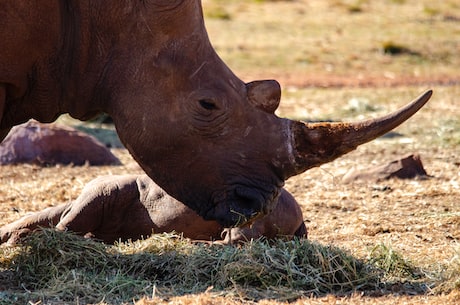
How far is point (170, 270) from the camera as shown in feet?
24.4

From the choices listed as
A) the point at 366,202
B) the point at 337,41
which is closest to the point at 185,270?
the point at 366,202

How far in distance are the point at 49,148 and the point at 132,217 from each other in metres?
3.89

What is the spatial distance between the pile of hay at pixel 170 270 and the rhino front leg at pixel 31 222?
0.81 m

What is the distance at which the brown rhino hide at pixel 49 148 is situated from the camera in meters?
→ 12.3

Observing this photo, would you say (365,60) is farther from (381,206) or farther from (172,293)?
(172,293)

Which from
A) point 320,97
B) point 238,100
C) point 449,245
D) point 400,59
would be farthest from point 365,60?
point 238,100

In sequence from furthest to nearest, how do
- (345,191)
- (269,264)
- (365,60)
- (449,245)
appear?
(365,60)
(345,191)
(449,245)
(269,264)

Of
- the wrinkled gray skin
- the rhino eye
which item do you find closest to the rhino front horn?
the rhino eye

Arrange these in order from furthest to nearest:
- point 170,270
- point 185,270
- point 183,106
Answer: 1. point 170,270
2. point 185,270
3. point 183,106

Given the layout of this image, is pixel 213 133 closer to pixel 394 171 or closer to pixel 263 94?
pixel 263 94

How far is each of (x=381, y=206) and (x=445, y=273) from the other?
9.82 ft

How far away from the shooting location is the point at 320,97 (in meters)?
18.3

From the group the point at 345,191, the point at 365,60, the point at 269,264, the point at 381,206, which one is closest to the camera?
the point at 269,264

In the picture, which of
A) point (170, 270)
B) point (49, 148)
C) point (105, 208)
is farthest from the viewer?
point (49, 148)
